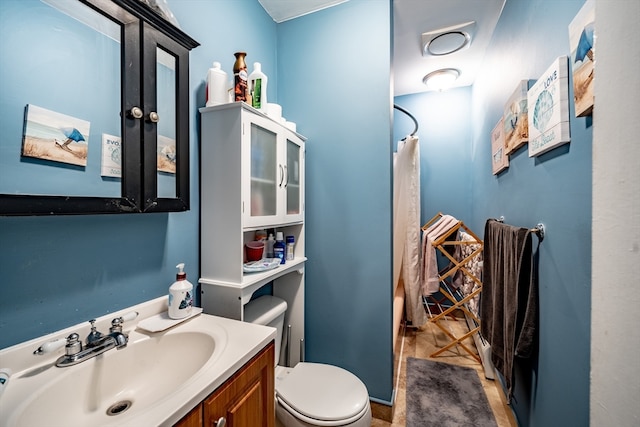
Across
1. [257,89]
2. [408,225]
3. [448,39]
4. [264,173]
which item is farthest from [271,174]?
[448,39]

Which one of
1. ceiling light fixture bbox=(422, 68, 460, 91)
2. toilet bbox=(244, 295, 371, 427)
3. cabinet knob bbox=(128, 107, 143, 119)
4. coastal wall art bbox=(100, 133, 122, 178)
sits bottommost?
toilet bbox=(244, 295, 371, 427)

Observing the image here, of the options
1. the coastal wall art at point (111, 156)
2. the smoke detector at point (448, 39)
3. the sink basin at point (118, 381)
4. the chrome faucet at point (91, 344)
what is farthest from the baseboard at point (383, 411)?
the smoke detector at point (448, 39)

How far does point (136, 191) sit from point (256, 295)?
0.93 m

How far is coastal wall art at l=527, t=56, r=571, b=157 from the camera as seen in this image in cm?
89

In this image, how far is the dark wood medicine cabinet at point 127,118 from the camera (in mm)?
655

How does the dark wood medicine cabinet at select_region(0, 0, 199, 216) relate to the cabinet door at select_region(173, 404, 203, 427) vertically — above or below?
above

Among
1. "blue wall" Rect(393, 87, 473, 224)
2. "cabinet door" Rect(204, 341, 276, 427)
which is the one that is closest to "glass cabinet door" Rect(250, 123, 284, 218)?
"cabinet door" Rect(204, 341, 276, 427)

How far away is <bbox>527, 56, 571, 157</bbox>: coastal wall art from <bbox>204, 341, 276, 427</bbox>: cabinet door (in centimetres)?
130

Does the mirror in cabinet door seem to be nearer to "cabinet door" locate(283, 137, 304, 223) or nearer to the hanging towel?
"cabinet door" locate(283, 137, 304, 223)

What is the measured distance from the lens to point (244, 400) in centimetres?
76

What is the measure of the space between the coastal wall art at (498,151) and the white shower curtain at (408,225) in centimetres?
61

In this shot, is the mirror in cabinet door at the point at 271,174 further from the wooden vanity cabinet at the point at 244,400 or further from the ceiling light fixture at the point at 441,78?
the ceiling light fixture at the point at 441,78

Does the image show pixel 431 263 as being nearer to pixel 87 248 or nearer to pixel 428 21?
pixel 428 21

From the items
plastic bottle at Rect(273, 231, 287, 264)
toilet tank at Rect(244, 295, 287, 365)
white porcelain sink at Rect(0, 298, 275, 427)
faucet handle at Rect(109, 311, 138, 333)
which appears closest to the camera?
white porcelain sink at Rect(0, 298, 275, 427)
